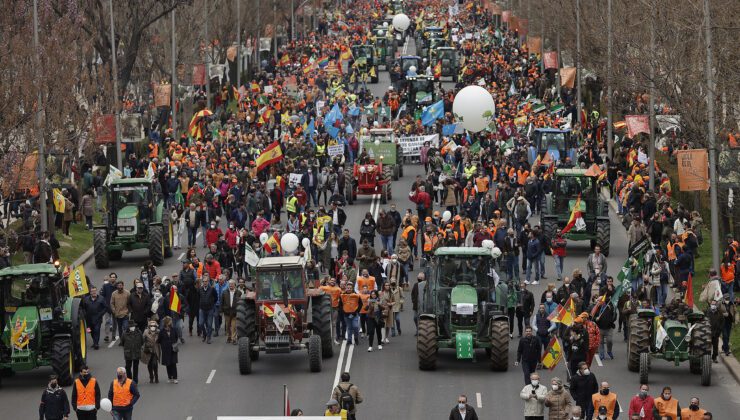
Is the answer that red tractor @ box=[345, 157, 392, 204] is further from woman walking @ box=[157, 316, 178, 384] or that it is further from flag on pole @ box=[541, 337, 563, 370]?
flag on pole @ box=[541, 337, 563, 370]

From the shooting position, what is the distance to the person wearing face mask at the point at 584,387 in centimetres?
3108

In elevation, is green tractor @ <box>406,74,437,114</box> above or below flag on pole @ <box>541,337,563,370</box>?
above

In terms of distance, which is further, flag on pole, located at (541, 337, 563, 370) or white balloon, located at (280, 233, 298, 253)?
white balloon, located at (280, 233, 298, 253)

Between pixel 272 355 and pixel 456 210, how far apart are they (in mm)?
17177

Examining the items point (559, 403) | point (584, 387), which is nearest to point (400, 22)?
point (584, 387)

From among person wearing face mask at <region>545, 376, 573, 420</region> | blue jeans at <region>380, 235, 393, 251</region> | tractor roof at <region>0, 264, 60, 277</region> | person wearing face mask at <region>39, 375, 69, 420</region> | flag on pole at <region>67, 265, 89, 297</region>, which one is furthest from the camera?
blue jeans at <region>380, 235, 393, 251</region>

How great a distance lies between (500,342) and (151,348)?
6.62 metres

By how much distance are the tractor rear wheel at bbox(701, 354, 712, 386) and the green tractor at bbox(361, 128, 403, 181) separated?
88.4ft

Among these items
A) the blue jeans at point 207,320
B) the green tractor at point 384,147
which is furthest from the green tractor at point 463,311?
the green tractor at point 384,147

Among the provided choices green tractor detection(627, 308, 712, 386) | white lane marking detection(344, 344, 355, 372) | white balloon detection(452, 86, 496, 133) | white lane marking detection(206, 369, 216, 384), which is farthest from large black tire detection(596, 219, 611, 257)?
white balloon detection(452, 86, 496, 133)

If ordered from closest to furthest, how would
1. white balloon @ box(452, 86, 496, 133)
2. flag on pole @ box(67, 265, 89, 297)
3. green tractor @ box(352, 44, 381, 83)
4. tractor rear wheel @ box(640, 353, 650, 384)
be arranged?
tractor rear wheel @ box(640, 353, 650, 384)
flag on pole @ box(67, 265, 89, 297)
white balloon @ box(452, 86, 496, 133)
green tractor @ box(352, 44, 381, 83)

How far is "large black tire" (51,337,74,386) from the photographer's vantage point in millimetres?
34094

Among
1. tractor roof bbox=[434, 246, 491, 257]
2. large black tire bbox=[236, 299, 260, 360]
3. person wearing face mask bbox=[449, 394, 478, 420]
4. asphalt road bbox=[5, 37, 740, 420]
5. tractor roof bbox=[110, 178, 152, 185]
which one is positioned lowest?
asphalt road bbox=[5, 37, 740, 420]

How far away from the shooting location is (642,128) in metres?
56.3
